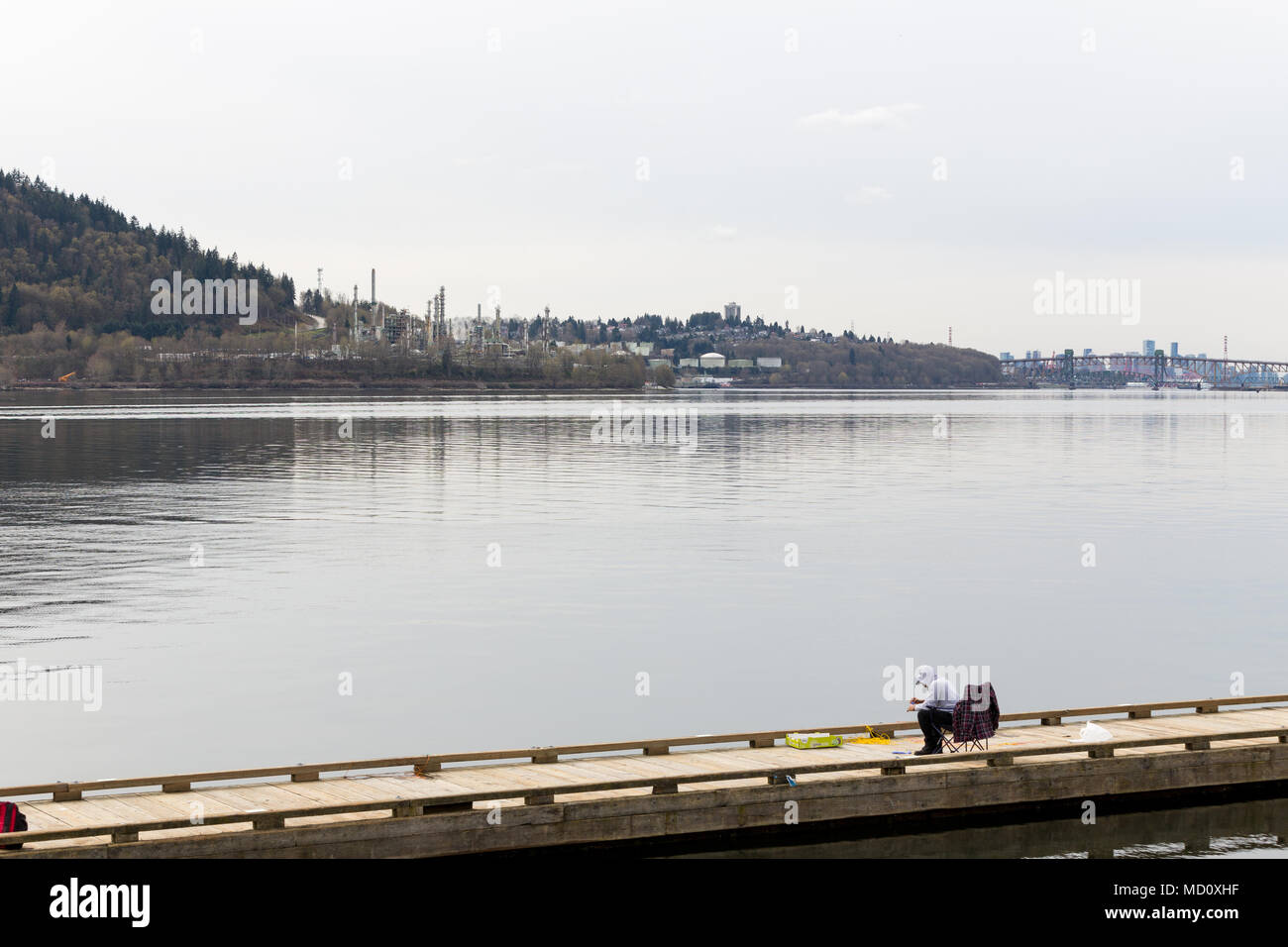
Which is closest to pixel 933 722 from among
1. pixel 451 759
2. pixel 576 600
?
pixel 451 759

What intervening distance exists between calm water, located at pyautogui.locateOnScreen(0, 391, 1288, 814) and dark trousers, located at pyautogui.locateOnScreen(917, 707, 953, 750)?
7.72 m

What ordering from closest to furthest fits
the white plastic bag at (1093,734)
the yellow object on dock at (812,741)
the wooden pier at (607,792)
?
the wooden pier at (607,792), the yellow object on dock at (812,741), the white plastic bag at (1093,734)

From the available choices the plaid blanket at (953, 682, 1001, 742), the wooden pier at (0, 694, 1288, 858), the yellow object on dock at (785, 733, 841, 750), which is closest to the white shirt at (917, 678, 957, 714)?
the plaid blanket at (953, 682, 1001, 742)

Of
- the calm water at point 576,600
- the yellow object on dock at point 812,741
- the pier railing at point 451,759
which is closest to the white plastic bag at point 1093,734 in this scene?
the pier railing at point 451,759

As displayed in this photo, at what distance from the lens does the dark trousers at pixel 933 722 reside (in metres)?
24.3

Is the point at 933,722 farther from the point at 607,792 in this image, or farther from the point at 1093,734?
the point at 607,792

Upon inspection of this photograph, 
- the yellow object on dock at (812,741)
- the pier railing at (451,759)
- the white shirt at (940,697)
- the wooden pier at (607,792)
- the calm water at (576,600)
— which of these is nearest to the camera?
the wooden pier at (607,792)

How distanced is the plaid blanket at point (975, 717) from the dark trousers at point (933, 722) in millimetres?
155

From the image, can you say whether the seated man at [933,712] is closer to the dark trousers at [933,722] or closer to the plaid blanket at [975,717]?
the dark trousers at [933,722]

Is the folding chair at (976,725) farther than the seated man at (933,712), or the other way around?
the folding chair at (976,725)

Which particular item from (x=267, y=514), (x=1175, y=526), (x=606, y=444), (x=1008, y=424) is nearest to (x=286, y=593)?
(x=267, y=514)

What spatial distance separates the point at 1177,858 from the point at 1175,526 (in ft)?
163

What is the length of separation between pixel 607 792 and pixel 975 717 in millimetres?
6869

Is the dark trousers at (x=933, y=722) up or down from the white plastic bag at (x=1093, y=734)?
up
